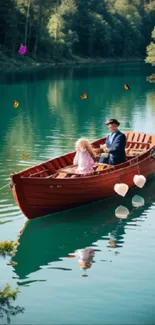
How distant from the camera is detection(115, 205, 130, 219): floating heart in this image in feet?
61.4

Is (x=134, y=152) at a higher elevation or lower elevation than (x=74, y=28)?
lower

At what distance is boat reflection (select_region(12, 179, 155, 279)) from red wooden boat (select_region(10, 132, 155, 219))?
0.32 m

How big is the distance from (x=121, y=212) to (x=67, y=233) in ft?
8.40

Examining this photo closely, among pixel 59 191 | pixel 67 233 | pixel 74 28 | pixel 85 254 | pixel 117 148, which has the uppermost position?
pixel 74 28

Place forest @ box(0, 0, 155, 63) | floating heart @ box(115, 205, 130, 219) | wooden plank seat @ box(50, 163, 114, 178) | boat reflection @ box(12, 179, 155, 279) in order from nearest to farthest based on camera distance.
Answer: boat reflection @ box(12, 179, 155, 279)
floating heart @ box(115, 205, 130, 219)
wooden plank seat @ box(50, 163, 114, 178)
forest @ box(0, 0, 155, 63)

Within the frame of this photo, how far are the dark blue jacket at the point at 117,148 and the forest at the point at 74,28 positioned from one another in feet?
224

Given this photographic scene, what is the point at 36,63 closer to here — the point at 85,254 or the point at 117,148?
the point at 117,148

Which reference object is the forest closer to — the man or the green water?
the green water

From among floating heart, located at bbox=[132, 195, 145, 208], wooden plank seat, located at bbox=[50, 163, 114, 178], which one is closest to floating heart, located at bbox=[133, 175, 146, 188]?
floating heart, located at bbox=[132, 195, 145, 208]

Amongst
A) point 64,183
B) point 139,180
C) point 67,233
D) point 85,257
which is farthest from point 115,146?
point 85,257

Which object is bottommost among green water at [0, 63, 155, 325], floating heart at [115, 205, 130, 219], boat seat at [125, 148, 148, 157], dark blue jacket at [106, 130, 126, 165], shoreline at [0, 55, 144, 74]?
green water at [0, 63, 155, 325]

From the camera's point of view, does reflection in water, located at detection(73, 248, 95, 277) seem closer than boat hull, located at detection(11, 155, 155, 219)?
Yes

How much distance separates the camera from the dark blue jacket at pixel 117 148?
19.7 metres

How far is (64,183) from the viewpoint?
17.8 meters
